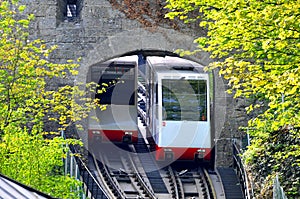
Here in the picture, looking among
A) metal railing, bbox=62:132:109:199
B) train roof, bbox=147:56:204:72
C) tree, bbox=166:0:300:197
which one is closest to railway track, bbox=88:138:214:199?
metal railing, bbox=62:132:109:199

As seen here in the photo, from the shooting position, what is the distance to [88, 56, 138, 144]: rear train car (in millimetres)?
23281

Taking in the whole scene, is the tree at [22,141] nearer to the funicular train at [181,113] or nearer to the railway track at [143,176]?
the railway track at [143,176]

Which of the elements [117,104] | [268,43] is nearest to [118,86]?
[117,104]

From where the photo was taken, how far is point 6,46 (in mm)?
14703

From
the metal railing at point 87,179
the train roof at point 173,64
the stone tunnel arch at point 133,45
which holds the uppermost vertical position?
the stone tunnel arch at point 133,45

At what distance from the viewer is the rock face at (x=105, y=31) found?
816 inches

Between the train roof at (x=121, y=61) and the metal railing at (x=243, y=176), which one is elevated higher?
the train roof at (x=121, y=61)

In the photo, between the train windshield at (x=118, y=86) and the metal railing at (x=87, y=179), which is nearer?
the metal railing at (x=87, y=179)

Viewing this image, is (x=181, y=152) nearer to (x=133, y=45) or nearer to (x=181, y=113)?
(x=181, y=113)

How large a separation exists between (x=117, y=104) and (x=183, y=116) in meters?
2.66

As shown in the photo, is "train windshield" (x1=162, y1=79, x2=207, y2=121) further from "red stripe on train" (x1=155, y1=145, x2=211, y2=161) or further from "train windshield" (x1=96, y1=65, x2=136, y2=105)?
"train windshield" (x1=96, y1=65, x2=136, y2=105)

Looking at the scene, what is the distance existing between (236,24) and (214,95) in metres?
9.10

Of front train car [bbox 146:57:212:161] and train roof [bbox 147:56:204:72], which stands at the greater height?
train roof [bbox 147:56:204:72]

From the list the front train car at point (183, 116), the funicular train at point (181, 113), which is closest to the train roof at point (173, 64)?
the funicular train at point (181, 113)
